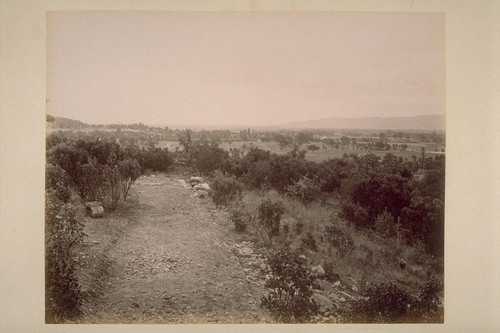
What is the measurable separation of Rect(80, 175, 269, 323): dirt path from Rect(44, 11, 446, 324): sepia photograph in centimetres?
1

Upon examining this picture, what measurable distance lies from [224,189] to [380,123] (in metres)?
1.38

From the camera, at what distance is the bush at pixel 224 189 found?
4258 millimetres

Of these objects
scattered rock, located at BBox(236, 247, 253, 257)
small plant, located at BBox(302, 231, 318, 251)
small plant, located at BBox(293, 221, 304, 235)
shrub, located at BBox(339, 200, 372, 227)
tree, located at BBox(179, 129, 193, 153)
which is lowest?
scattered rock, located at BBox(236, 247, 253, 257)

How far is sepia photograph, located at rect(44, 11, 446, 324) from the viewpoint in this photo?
163 inches

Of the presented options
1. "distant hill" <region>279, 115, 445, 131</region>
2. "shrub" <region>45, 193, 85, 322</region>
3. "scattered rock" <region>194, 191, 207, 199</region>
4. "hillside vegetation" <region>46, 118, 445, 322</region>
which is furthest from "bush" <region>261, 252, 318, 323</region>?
"shrub" <region>45, 193, 85, 322</region>

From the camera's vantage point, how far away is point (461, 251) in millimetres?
4184

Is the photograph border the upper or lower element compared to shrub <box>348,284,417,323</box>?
upper

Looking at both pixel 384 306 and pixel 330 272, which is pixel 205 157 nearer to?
pixel 330 272

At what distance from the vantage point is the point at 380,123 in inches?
164

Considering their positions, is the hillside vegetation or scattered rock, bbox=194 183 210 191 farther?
scattered rock, bbox=194 183 210 191

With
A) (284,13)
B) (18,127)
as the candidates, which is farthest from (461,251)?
(18,127)

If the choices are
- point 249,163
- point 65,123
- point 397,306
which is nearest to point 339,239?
point 397,306

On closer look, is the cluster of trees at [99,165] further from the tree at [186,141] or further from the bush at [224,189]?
the bush at [224,189]

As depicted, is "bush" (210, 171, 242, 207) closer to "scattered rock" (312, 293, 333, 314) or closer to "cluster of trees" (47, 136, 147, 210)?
"cluster of trees" (47, 136, 147, 210)
